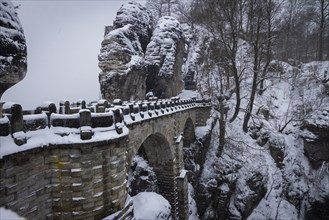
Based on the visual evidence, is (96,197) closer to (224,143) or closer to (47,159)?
(47,159)

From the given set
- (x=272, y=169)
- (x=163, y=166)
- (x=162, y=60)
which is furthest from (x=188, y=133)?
(x=162, y=60)

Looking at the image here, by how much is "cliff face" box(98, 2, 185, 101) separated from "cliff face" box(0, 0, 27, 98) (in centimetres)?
1447

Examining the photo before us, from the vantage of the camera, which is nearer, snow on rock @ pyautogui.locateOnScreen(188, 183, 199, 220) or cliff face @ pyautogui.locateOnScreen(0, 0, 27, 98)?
cliff face @ pyautogui.locateOnScreen(0, 0, 27, 98)

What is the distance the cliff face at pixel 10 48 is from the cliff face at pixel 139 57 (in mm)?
14473

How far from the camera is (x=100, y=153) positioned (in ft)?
16.7

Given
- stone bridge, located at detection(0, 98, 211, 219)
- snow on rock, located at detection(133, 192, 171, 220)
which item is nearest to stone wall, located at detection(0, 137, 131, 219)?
stone bridge, located at detection(0, 98, 211, 219)

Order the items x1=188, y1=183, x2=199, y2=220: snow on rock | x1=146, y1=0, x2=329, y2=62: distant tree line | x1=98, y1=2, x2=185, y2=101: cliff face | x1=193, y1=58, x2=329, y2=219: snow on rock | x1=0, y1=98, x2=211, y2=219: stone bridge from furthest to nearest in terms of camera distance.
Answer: x1=146, y1=0, x2=329, y2=62: distant tree line
x1=98, y1=2, x2=185, y2=101: cliff face
x1=193, y1=58, x2=329, y2=219: snow on rock
x1=188, y1=183, x2=199, y2=220: snow on rock
x1=0, y1=98, x2=211, y2=219: stone bridge

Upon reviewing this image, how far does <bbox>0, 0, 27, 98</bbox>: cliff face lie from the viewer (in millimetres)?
3453

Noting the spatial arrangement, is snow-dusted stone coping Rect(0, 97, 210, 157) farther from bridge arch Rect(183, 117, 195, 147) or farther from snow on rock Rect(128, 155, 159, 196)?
bridge arch Rect(183, 117, 195, 147)

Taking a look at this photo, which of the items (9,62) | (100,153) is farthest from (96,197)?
(9,62)

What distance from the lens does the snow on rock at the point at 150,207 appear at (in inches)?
322

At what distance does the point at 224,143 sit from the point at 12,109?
1635 centimetres

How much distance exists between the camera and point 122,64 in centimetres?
1838

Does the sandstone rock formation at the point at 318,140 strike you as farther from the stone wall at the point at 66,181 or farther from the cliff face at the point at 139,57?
the stone wall at the point at 66,181
